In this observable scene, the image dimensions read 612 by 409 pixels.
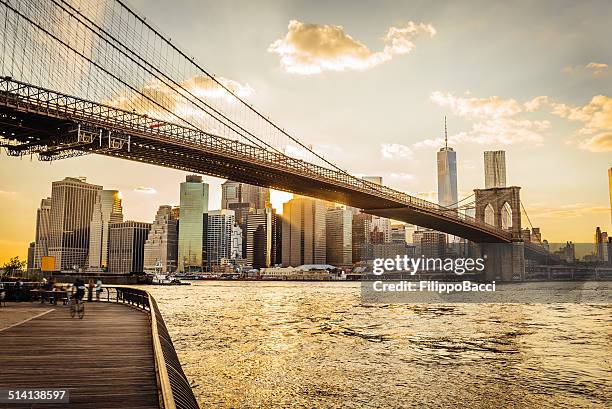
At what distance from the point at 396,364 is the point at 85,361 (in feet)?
31.3

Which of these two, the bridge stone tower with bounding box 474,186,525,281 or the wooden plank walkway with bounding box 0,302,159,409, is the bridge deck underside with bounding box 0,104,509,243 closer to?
the bridge stone tower with bounding box 474,186,525,281

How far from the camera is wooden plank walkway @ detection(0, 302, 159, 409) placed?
7574 mm

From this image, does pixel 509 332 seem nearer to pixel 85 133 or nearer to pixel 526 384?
pixel 526 384

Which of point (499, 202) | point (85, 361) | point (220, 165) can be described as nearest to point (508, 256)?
point (499, 202)

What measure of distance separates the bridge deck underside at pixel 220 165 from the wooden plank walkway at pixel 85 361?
2367 cm

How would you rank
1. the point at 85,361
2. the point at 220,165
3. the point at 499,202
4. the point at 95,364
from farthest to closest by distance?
the point at 499,202 → the point at 220,165 → the point at 85,361 → the point at 95,364

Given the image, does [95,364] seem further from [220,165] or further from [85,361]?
[220,165]

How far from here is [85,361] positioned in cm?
994

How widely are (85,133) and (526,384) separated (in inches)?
1341

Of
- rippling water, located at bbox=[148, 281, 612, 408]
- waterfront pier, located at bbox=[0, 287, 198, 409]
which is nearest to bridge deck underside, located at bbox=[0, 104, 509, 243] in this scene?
rippling water, located at bbox=[148, 281, 612, 408]

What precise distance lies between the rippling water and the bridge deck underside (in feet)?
57.6

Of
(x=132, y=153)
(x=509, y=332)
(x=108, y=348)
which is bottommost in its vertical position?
(x=509, y=332)

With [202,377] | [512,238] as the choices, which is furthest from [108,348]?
[512,238]

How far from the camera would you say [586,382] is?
46.2ft
